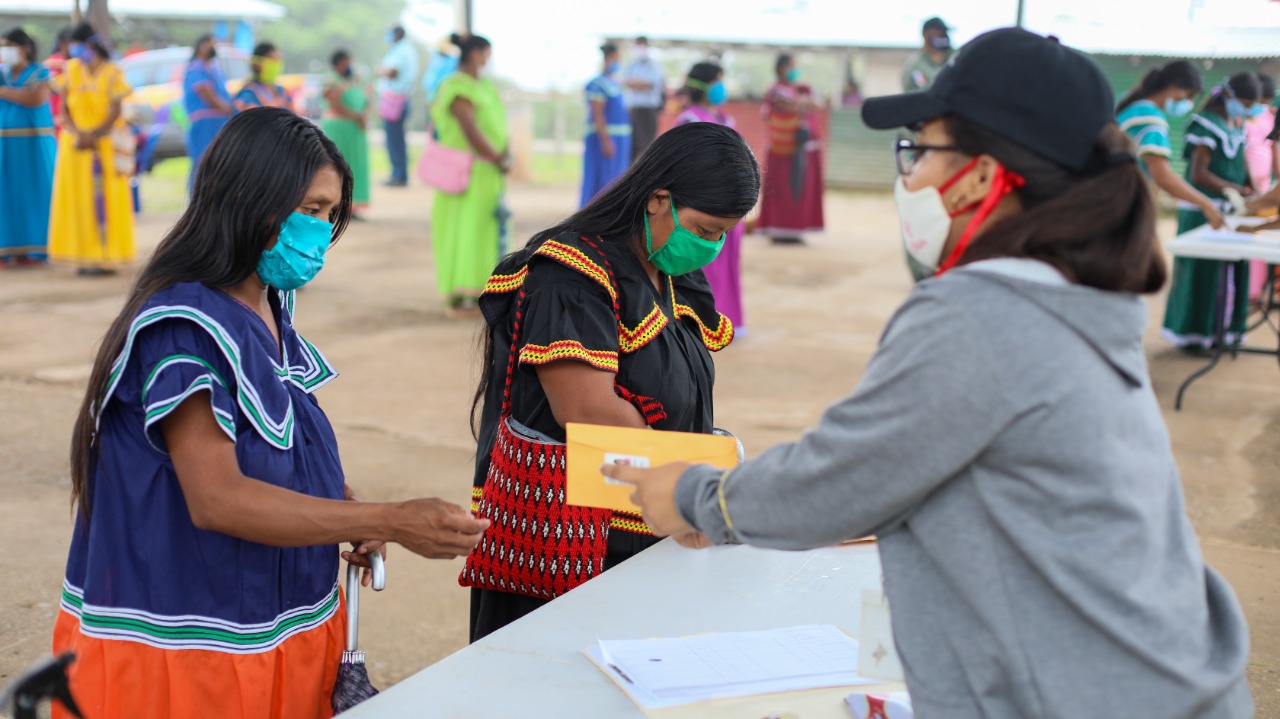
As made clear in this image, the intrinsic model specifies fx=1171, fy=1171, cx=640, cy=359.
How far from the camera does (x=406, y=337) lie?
7578mm

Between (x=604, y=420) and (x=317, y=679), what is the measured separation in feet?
2.19

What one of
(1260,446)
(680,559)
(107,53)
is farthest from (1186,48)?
(680,559)

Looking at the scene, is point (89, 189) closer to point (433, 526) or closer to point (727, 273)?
point (727, 273)

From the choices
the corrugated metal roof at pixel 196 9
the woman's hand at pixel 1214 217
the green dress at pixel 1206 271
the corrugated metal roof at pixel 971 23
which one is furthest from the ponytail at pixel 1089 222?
the corrugated metal roof at pixel 196 9

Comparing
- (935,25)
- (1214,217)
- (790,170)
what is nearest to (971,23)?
(790,170)

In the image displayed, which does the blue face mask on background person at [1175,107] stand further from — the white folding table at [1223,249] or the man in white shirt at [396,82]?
the man in white shirt at [396,82]

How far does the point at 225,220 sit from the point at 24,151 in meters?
8.78

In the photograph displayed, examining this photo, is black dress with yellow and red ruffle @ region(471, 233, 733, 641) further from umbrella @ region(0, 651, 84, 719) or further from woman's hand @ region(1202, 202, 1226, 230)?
woman's hand @ region(1202, 202, 1226, 230)

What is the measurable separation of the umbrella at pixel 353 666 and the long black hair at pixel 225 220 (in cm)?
45

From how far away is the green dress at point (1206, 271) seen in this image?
7.38 meters

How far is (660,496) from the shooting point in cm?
148

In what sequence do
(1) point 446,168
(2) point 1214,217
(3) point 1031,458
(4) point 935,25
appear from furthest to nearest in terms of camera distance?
(4) point 935,25 < (1) point 446,168 < (2) point 1214,217 < (3) point 1031,458

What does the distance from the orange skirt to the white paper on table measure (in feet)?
1.72

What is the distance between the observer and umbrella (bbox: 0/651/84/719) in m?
1.25
